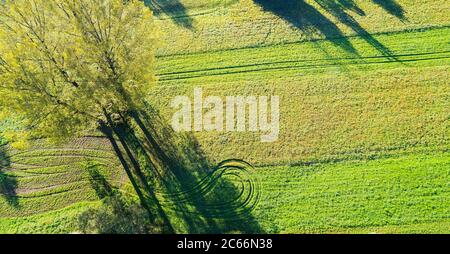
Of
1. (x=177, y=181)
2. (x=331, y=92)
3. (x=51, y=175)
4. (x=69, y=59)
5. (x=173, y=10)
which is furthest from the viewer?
(x=173, y=10)

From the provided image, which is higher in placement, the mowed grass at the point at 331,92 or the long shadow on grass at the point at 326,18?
the long shadow on grass at the point at 326,18

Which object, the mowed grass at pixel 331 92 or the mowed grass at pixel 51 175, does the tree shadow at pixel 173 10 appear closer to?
the mowed grass at pixel 331 92

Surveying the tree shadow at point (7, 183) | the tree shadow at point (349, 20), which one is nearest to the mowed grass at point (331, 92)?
the tree shadow at point (349, 20)

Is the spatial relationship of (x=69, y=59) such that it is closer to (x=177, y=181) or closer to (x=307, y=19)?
(x=177, y=181)

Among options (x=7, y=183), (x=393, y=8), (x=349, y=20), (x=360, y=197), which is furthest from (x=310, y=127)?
(x=7, y=183)

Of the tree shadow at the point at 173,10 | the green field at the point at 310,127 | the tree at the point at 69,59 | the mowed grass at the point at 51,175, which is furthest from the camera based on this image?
the tree shadow at the point at 173,10

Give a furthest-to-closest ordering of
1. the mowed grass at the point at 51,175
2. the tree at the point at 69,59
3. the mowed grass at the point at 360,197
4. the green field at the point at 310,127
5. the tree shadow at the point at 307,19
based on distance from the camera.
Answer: the tree shadow at the point at 307,19, the mowed grass at the point at 51,175, the green field at the point at 310,127, the mowed grass at the point at 360,197, the tree at the point at 69,59

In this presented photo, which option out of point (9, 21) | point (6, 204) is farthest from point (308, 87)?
point (6, 204)

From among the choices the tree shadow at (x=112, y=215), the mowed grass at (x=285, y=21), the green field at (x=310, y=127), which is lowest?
the tree shadow at (x=112, y=215)
